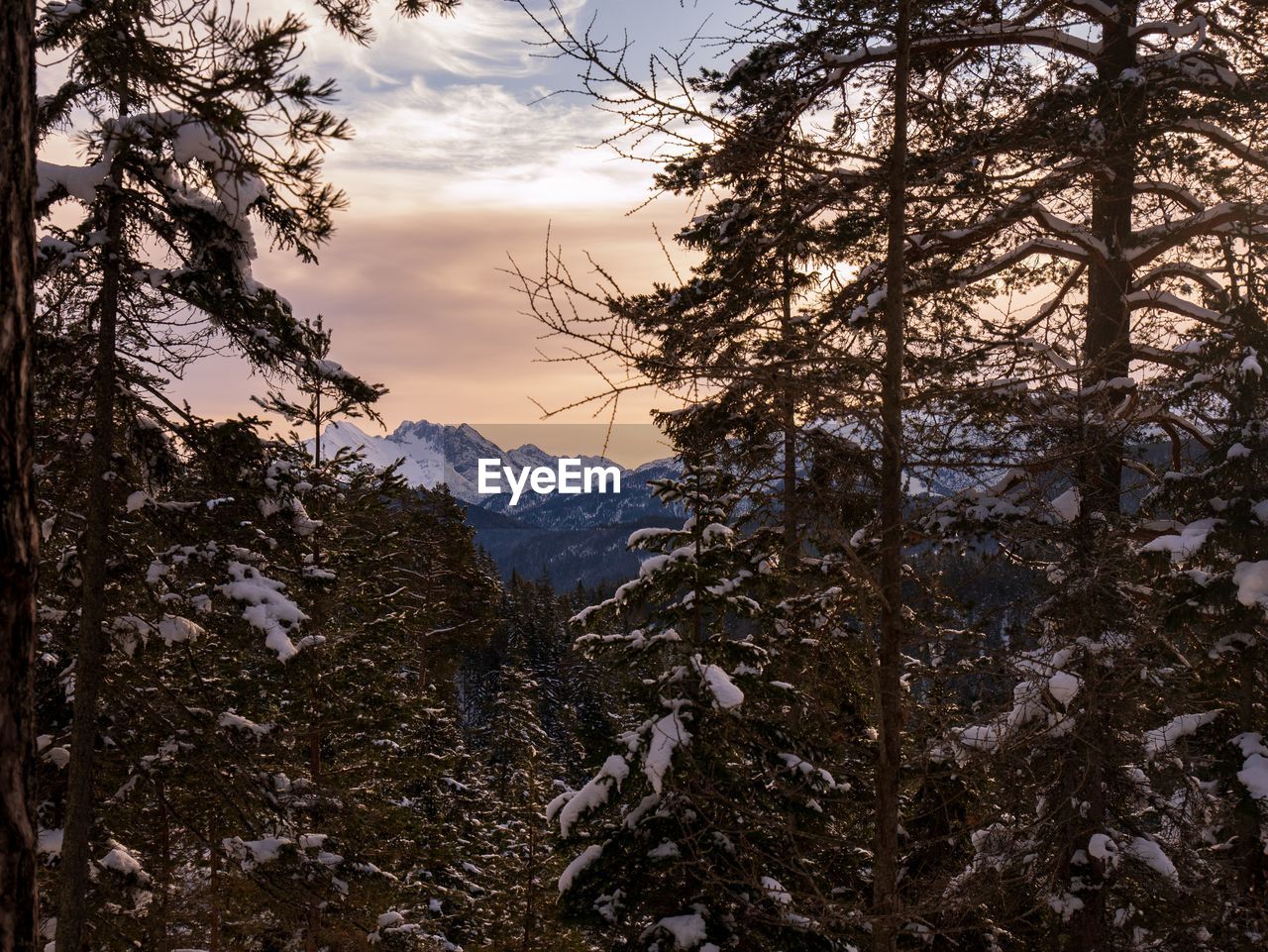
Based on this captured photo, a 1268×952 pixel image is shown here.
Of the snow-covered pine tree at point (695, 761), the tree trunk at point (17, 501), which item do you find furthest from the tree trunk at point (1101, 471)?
the tree trunk at point (17, 501)

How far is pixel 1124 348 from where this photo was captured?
728cm

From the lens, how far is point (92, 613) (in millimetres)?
7840

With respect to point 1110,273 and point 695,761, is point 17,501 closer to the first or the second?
point 695,761

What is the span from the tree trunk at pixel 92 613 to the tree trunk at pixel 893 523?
273 inches

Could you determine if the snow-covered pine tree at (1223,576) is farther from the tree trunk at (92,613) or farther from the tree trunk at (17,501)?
the tree trunk at (92,613)

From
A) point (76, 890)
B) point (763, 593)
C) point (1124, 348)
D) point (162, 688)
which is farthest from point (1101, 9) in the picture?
point (76, 890)

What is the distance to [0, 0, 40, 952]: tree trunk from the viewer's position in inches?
101

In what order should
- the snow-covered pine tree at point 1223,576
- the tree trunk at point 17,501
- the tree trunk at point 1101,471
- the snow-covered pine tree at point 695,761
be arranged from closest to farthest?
the tree trunk at point 17,501, the snow-covered pine tree at point 695,761, the tree trunk at point 1101,471, the snow-covered pine tree at point 1223,576

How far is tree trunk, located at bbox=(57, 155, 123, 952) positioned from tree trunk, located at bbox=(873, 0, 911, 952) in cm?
693

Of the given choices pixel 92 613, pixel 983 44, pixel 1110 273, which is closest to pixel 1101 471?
pixel 1110 273

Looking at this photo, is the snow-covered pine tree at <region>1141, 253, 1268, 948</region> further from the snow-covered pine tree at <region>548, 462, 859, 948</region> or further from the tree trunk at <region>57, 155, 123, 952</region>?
the tree trunk at <region>57, 155, 123, 952</region>

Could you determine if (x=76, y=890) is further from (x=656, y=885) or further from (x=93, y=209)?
(x=93, y=209)

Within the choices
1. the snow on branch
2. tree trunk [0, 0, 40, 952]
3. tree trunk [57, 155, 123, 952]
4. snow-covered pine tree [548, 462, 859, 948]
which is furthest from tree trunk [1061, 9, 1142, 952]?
tree trunk [57, 155, 123, 952]

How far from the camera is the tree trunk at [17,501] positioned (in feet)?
8.40
